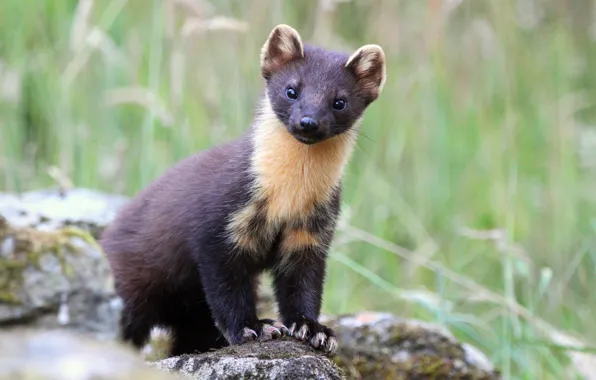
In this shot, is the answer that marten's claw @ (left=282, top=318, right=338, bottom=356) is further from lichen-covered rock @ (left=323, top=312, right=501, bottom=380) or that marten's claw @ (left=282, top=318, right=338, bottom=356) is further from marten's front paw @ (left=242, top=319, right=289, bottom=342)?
lichen-covered rock @ (left=323, top=312, right=501, bottom=380)

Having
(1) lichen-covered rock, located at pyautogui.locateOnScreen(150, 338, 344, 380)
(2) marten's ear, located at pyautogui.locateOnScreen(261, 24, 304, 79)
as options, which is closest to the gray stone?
(1) lichen-covered rock, located at pyautogui.locateOnScreen(150, 338, 344, 380)

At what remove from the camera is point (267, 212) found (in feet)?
15.4

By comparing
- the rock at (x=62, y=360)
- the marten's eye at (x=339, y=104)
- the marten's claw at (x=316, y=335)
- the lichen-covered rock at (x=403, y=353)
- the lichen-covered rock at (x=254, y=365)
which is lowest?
the lichen-covered rock at (x=403, y=353)

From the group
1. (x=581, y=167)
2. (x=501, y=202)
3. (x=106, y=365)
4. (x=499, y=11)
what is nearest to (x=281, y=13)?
(x=499, y=11)

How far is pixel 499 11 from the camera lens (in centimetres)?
732

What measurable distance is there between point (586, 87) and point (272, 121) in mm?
4869

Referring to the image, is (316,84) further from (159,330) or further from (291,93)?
(159,330)

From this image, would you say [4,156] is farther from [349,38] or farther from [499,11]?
[499,11]

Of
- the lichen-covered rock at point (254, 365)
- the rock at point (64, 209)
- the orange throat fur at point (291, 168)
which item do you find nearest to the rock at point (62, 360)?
the lichen-covered rock at point (254, 365)

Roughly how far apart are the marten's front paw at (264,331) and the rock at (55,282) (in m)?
1.12

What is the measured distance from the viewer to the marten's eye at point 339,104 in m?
4.81

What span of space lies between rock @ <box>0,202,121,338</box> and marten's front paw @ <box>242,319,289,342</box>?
1120 mm

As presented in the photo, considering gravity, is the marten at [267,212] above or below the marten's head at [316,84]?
below

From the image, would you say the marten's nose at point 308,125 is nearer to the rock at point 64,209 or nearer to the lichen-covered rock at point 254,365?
the lichen-covered rock at point 254,365
